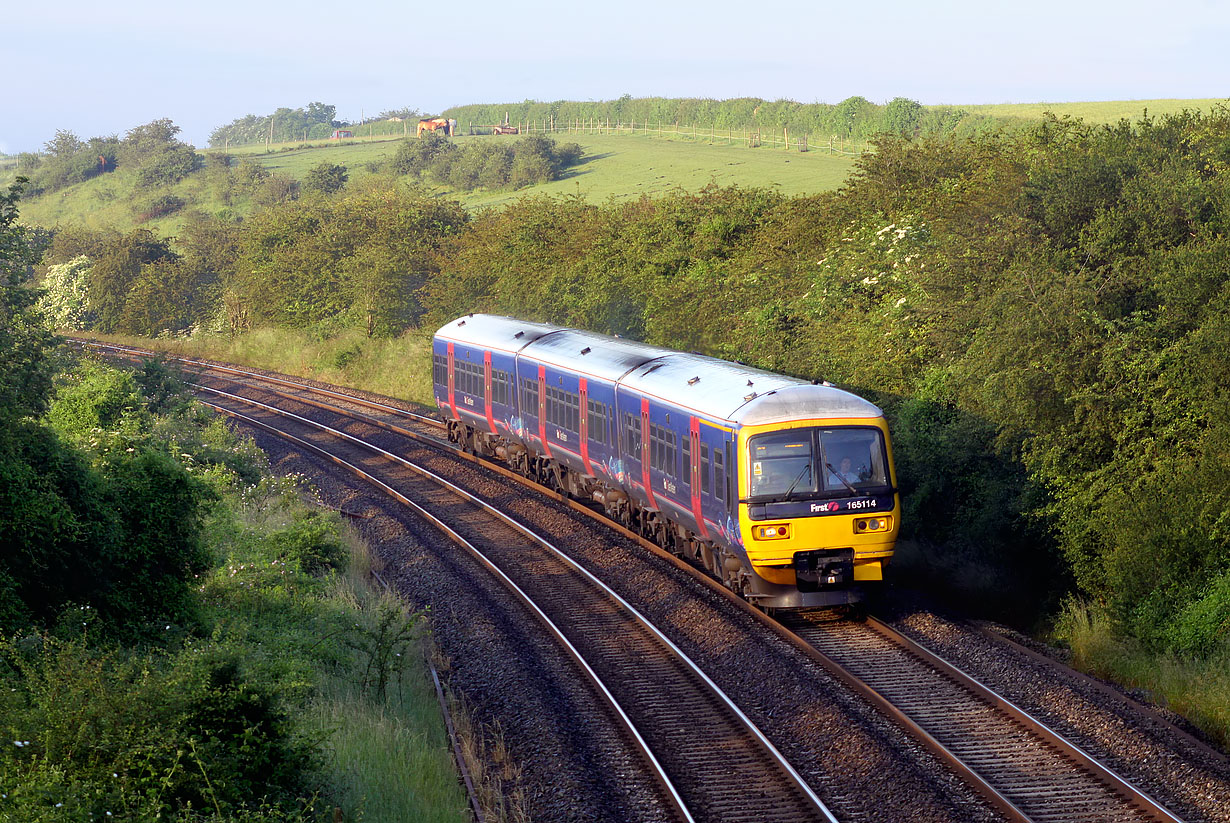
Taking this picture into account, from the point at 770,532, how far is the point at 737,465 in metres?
1.03

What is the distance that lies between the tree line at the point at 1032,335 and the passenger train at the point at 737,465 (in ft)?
12.1

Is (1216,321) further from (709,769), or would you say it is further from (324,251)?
(324,251)

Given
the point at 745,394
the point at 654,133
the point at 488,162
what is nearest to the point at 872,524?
the point at 745,394

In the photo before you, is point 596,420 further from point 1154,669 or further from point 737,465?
point 1154,669

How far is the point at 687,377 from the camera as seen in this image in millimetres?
18484

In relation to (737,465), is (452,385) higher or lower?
lower

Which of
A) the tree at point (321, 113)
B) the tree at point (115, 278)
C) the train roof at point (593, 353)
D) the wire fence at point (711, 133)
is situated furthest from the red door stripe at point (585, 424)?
the tree at point (321, 113)

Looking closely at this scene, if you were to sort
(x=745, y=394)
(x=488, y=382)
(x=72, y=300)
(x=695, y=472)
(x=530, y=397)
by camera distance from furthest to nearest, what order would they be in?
(x=72, y=300) < (x=488, y=382) < (x=530, y=397) < (x=695, y=472) < (x=745, y=394)

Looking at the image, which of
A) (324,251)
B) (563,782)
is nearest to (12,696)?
(563,782)

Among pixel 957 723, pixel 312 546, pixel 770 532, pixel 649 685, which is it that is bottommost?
pixel 649 685

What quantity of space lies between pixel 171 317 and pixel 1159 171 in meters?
52.9

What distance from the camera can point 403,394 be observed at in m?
44.7

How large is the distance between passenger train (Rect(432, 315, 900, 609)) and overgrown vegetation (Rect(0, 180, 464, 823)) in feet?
15.5

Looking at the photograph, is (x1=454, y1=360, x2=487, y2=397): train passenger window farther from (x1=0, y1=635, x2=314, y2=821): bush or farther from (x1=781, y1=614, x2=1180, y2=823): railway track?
(x1=0, y1=635, x2=314, y2=821): bush
